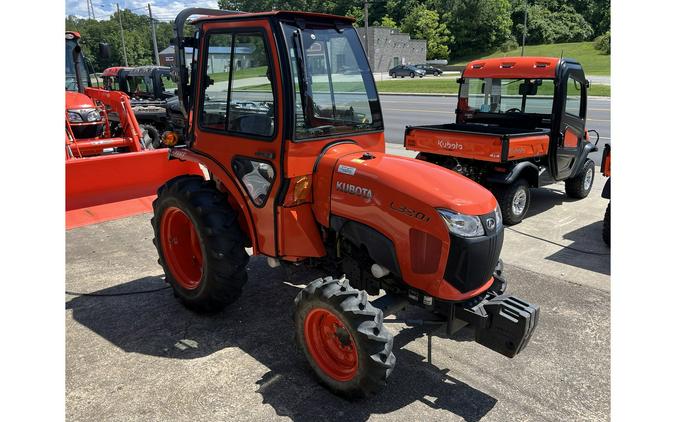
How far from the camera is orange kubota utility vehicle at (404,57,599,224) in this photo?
22.7 feet

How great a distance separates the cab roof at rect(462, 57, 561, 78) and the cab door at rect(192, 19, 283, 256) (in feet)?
17.4

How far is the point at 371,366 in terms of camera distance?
3082mm

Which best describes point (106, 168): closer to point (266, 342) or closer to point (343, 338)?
point (266, 342)

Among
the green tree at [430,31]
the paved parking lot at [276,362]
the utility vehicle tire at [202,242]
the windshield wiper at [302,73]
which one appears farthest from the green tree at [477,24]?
the windshield wiper at [302,73]

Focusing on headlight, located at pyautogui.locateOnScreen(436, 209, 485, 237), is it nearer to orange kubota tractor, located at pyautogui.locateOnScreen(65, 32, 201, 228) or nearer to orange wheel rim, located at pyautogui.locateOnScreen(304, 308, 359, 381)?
orange wheel rim, located at pyautogui.locateOnScreen(304, 308, 359, 381)

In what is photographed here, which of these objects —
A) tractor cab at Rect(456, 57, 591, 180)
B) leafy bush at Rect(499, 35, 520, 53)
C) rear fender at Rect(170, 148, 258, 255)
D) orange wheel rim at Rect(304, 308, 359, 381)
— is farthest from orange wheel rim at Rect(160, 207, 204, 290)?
leafy bush at Rect(499, 35, 520, 53)

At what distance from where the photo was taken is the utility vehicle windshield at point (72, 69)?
32.8 ft

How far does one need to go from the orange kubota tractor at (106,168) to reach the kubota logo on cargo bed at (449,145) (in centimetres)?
364

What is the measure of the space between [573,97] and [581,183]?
1.41 m

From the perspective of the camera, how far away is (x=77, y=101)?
359 inches

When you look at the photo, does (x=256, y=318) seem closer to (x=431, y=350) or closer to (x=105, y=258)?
(x=431, y=350)

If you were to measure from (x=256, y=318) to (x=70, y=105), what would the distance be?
6655 millimetres

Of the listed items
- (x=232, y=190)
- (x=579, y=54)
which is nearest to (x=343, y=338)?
(x=232, y=190)

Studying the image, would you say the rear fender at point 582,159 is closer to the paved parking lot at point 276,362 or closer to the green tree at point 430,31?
the paved parking lot at point 276,362
